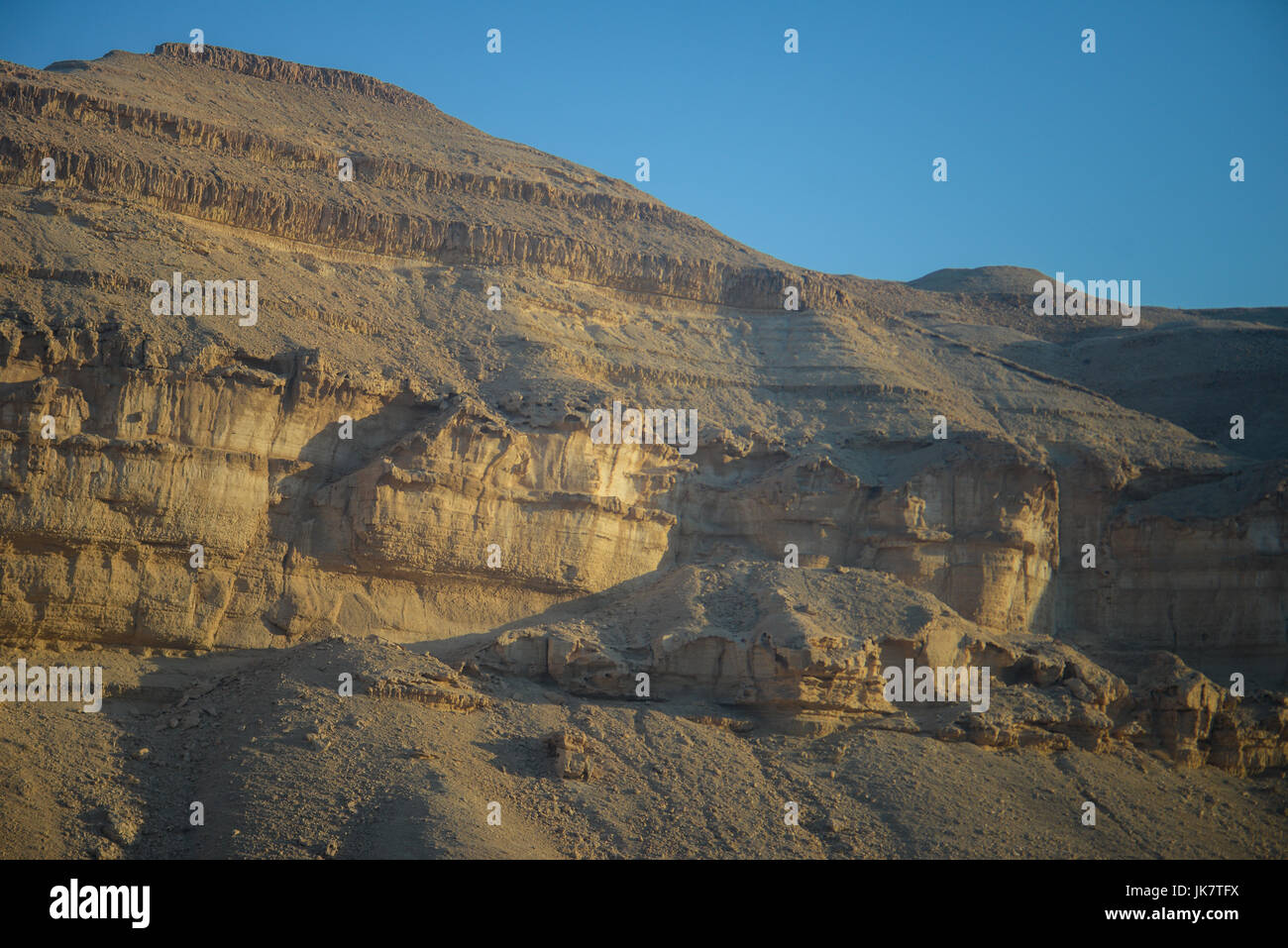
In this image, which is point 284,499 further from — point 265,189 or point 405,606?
point 265,189

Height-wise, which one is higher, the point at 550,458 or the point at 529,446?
the point at 529,446

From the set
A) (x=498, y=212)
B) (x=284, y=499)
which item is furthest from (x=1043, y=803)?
(x=498, y=212)

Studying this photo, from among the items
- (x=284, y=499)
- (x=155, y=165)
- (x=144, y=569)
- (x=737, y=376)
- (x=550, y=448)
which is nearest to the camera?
(x=144, y=569)

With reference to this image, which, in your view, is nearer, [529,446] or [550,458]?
[529,446]
